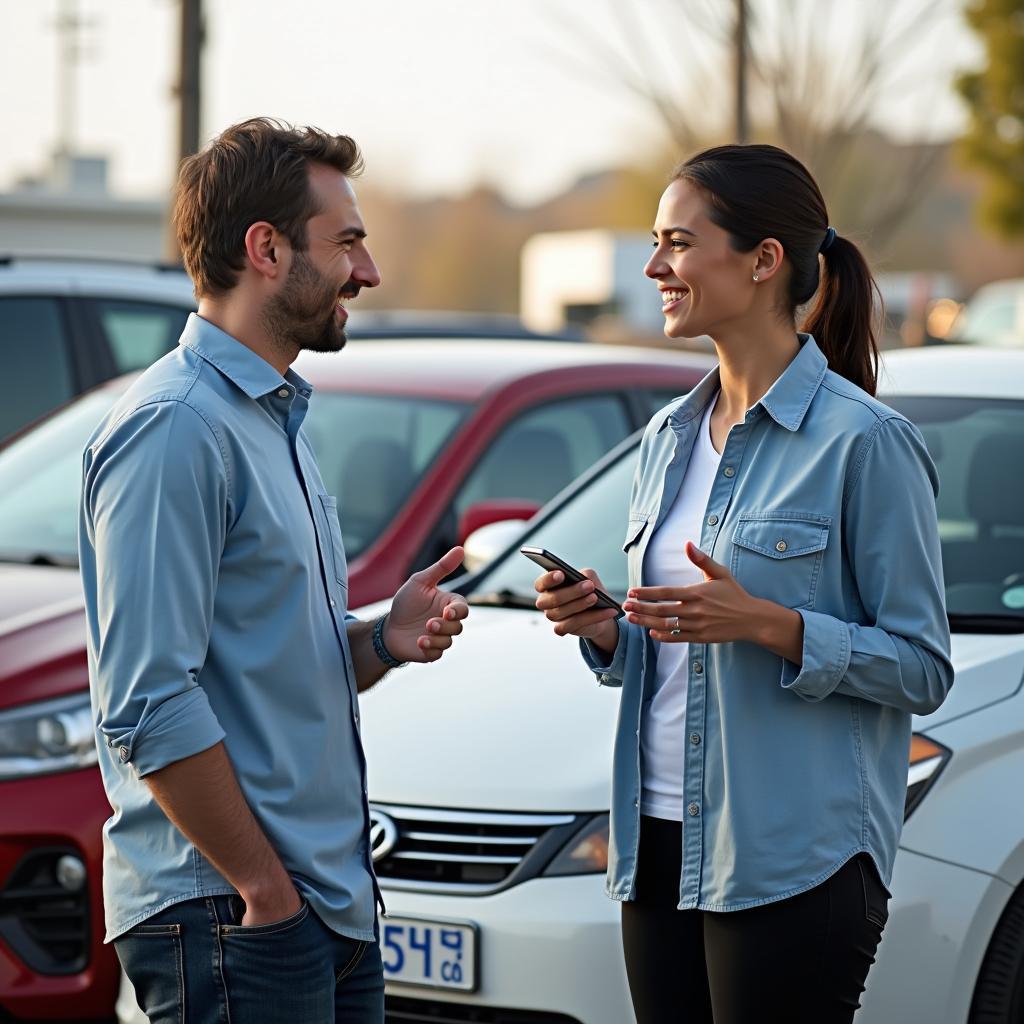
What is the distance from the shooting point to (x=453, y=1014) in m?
3.59

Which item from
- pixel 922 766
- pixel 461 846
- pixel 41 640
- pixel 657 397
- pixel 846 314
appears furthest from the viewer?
pixel 657 397

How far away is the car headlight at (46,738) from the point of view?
4375 millimetres

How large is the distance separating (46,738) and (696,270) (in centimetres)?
229

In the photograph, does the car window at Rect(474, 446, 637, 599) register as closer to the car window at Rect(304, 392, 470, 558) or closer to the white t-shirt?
the car window at Rect(304, 392, 470, 558)

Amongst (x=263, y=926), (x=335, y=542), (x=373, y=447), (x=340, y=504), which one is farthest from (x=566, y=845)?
(x=373, y=447)

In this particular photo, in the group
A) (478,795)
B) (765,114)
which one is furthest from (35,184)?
(478,795)

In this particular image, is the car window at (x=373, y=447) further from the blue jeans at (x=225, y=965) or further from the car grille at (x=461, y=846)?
the blue jeans at (x=225, y=965)

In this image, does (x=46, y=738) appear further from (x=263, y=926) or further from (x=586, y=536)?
(x=263, y=926)

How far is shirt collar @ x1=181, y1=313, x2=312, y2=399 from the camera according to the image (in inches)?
97.3

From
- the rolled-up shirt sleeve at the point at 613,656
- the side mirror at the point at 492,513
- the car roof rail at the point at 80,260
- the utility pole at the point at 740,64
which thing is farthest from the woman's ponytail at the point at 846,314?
the utility pole at the point at 740,64

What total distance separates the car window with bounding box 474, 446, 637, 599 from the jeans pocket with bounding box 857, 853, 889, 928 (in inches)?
69.4

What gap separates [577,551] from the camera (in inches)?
181

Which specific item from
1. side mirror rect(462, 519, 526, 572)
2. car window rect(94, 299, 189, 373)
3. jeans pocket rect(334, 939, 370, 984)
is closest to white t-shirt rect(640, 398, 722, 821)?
jeans pocket rect(334, 939, 370, 984)

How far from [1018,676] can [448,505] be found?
2070mm
